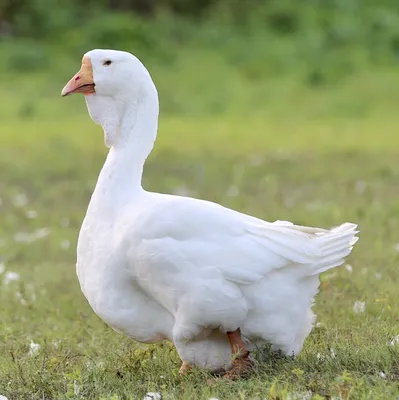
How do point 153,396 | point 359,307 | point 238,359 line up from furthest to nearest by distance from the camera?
point 359,307 < point 238,359 < point 153,396

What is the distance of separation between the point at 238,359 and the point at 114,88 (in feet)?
4.30

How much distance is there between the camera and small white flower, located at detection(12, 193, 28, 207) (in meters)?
11.1

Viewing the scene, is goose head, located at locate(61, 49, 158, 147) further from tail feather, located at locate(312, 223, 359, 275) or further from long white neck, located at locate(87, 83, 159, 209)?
tail feather, located at locate(312, 223, 359, 275)

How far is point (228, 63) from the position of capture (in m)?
20.5

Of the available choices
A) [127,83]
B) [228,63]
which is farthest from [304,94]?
[127,83]

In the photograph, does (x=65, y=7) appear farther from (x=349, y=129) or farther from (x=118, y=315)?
(x=118, y=315)

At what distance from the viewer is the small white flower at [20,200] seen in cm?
1106

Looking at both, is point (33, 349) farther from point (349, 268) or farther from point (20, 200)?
point (20, 200)

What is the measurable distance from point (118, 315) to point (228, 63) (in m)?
15.9

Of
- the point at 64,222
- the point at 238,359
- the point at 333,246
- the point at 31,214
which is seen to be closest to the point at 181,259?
the point at 238,359

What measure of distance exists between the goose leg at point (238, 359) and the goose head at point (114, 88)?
107 centimetres

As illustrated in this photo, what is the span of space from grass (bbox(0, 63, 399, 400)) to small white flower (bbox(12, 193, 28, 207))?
2 centimetres

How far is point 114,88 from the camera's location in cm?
515

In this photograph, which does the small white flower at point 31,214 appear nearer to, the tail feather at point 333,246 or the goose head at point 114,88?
the goose head at point 114,88
